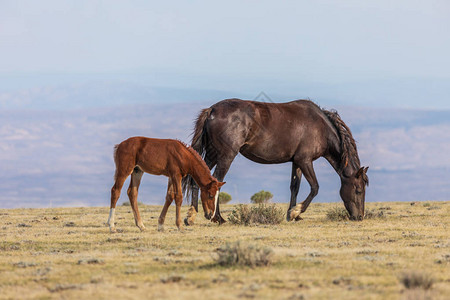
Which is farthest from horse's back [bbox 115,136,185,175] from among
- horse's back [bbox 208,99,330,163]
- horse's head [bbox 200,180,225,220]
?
horse's back [bbox 208,99,330,163]

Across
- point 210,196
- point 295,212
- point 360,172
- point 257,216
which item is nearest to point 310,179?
point 295,212

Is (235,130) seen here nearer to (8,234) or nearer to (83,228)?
(83,228)

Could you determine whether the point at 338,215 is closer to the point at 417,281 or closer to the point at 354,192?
the point at 354,192

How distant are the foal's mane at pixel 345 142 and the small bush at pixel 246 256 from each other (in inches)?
384

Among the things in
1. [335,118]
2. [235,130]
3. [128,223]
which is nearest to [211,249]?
[235,130]

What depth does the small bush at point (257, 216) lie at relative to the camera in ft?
62.0

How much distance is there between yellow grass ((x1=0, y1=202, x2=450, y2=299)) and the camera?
880 centimetres

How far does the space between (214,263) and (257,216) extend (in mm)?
8339

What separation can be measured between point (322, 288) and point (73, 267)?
477 centimetres

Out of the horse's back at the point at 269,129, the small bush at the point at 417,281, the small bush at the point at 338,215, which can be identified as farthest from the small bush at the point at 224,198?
the small bush at the point at 417,281

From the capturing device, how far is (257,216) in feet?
63.1

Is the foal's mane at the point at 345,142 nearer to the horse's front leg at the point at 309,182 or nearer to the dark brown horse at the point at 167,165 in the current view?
the horse's front leg at the point at 309,182

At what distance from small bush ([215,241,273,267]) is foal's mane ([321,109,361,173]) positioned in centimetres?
976

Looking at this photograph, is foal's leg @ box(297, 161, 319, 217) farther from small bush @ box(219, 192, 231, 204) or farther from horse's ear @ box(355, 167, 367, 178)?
small bush @ box(219, 192, 231, 204)
